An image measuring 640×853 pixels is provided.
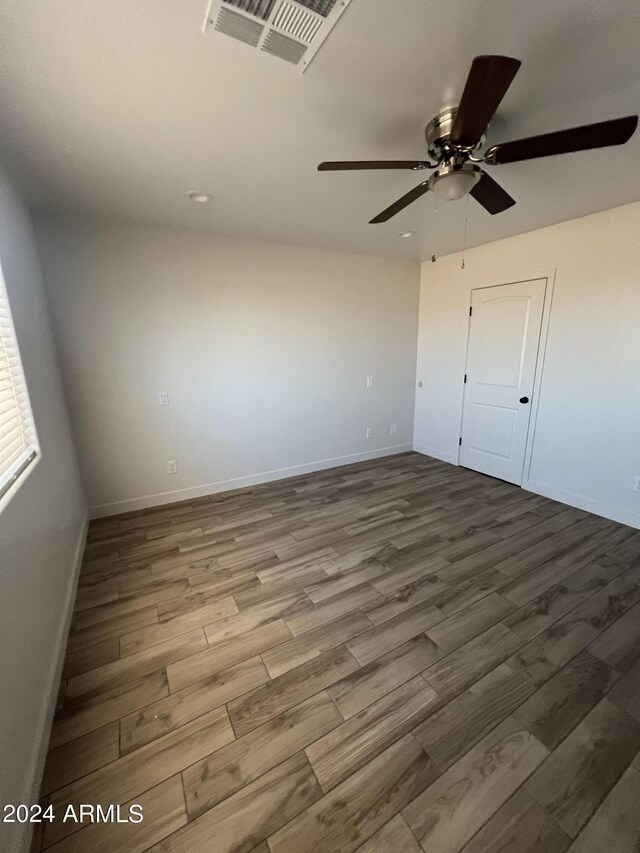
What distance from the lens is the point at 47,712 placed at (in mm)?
1302

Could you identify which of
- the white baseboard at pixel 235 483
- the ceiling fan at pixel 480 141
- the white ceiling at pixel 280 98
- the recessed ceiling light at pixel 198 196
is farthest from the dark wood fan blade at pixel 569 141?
the white baseboard at pixel 235 483

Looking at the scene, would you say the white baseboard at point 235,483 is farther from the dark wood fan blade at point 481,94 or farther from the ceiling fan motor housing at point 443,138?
the dark wood fan blade at point 481,94

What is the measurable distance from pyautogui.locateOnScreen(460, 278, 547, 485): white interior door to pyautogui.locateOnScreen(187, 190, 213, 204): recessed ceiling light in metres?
2.87

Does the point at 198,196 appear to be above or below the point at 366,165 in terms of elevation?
above

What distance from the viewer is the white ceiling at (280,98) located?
1082mm

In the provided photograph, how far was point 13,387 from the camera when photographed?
63.4 inches

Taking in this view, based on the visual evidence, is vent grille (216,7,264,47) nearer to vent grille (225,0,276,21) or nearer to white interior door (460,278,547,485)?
vent grille (225,0,276,21)

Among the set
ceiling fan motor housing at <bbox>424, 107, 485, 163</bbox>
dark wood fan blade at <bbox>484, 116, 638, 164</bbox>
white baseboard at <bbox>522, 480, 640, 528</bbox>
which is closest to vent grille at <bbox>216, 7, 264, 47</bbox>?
ceiling fan motor housing at <bbox>424, 107, 485, 163</bbox>

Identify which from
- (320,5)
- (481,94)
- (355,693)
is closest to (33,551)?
(355,693)

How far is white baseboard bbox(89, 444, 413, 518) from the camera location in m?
3.02

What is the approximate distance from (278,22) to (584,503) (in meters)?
3.79

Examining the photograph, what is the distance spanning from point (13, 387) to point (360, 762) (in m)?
2.25

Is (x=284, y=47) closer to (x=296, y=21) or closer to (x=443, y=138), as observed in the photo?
(x=296, y=21)

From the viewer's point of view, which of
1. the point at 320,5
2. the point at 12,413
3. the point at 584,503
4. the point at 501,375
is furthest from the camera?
the point at 501,375
